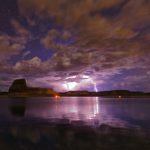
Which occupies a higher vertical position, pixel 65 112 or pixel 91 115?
pixel 65 112

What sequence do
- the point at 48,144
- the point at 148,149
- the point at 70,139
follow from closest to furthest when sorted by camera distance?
the point at 148,149
the point at 48,144
the point at 70,139

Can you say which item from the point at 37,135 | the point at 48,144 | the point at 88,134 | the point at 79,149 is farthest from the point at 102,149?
the point at 37,135

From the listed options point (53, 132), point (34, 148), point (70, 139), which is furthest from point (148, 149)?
point (53, 132)

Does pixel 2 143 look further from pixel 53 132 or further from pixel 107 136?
pixel 107 136

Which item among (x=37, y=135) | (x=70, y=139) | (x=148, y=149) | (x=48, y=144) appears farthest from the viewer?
(x=37, y=135)

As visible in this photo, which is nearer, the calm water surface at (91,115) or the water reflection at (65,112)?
the calm water surface at (91,115)

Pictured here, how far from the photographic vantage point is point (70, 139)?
25078 millimetres

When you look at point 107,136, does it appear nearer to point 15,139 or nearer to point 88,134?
point 88,134

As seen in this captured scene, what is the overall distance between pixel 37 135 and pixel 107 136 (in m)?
8.52

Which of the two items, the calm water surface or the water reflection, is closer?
the calm water surface

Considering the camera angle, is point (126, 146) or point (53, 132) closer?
point (126, 146)

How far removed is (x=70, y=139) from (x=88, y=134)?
11.8 ft

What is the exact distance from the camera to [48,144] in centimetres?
2259

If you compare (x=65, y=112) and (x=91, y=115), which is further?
(x=65, y=112)
